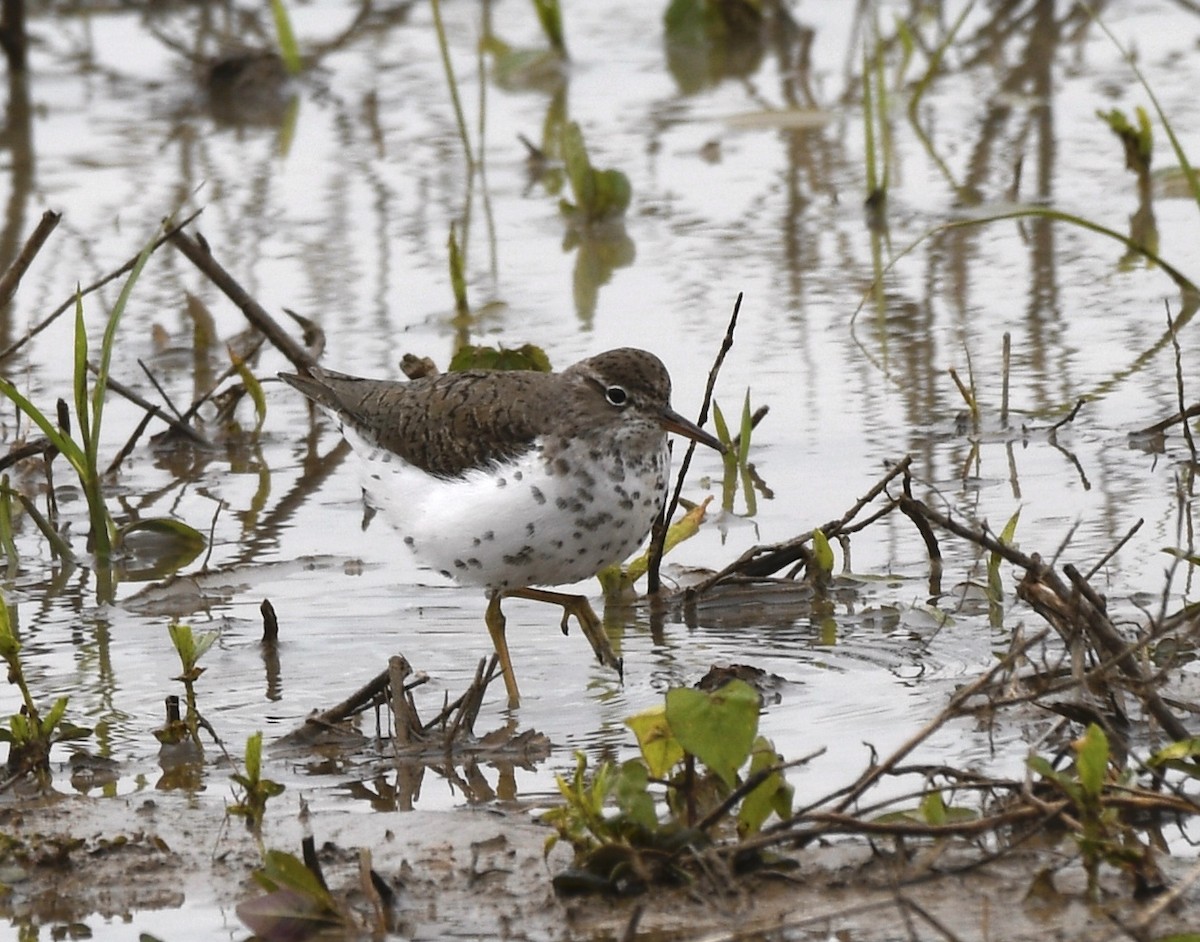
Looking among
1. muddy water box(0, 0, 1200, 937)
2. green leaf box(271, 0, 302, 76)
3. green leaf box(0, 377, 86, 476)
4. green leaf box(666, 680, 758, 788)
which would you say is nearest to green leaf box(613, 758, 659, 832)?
green leaf box(666, 680, 758, 788)

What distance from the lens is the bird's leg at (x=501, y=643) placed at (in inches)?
227

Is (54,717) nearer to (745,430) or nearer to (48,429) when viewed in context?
(48,429)

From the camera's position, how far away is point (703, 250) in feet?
32.5

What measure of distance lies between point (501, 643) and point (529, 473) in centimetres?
49

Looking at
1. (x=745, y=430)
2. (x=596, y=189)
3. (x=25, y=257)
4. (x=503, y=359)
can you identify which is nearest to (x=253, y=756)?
(x=745, y=430)

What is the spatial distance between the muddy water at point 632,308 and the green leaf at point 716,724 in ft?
2.41

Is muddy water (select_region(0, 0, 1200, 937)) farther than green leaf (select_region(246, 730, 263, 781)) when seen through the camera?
Yes

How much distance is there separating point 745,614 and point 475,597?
983mm

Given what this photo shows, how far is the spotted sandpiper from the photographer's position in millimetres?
5789

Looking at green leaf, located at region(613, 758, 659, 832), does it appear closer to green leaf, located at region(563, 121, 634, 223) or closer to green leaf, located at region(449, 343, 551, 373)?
green leaf, located at region(449, 343, 551, 373)

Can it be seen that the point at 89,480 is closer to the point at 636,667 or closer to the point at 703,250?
the point at 636,667

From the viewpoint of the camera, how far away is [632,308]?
9.20m

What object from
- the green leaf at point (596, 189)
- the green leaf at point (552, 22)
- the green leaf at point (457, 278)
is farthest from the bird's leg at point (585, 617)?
the green leaf at point (552, 22)

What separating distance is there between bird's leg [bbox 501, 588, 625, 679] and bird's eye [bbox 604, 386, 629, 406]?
0.58 metres
